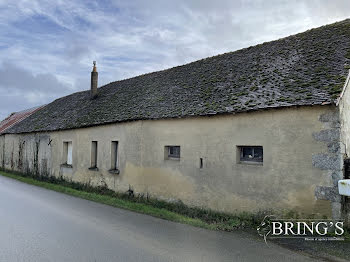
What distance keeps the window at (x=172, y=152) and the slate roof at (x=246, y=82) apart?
47.3 inches

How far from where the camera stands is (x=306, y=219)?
743 cm

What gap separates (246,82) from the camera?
1052 cm

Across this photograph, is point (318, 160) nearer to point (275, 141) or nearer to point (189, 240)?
point (275, 141)

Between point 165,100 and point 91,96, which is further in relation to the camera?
point 91,96

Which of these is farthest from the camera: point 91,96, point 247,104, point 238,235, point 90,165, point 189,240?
point 91,96

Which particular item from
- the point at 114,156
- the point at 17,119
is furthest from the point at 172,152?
the point at 17,119

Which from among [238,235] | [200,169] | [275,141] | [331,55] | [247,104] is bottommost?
[238,235]

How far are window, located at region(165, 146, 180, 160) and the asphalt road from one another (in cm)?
288

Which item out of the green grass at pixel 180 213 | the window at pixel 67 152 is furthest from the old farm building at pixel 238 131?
the window at pixel 67 152

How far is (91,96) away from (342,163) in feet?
53.2

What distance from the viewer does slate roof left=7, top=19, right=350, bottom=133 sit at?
27.8 feet

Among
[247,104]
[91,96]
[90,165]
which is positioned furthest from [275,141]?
[91,96]

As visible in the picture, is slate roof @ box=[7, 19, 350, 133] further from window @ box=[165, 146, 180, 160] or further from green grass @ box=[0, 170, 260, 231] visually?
green grass @ box=[0, 170, 260, 231]

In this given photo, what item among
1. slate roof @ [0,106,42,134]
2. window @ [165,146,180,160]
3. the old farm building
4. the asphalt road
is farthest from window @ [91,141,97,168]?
slate roof @ [0,106,42,134]
